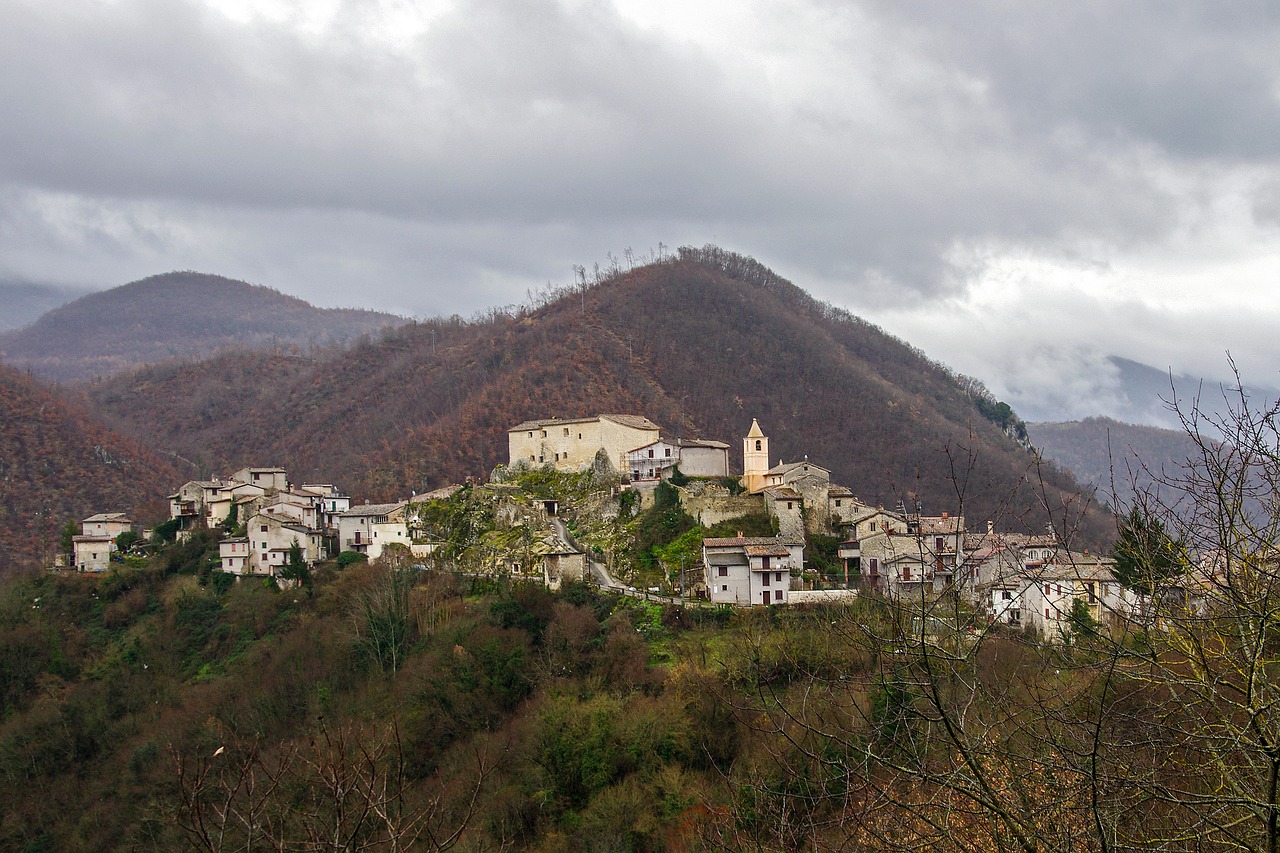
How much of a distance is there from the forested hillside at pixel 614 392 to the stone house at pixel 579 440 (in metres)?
26.7

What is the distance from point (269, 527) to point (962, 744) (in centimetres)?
5061

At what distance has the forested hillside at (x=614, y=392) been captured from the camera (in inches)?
3565

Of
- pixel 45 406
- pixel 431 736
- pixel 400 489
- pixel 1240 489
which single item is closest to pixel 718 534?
pixel 431 736

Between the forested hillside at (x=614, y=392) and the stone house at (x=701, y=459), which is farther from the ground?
the forested hillside at (x=614, y=392)

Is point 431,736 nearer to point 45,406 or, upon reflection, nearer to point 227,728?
point 227,728

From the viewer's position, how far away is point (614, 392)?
98062 millimetres

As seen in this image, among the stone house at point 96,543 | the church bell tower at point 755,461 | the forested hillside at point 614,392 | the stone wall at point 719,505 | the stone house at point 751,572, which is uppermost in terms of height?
the forested hillside at point 614,392

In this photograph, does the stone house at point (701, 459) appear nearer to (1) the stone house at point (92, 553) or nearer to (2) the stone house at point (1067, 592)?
(2) the stone house at point (1067, 592)

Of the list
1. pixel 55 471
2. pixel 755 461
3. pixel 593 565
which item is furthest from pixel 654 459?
pixel 55 471

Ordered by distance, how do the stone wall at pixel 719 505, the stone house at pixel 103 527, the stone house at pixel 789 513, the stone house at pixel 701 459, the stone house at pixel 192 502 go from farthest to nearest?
the stone house at pixel 192 502 < the stone house at pixel 103 527 < the stone house at pixel 701 459 < the stone wall at pixel 719 505 < the stone house at pixel 789 513

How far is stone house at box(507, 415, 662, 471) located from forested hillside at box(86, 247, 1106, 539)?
26705 mm

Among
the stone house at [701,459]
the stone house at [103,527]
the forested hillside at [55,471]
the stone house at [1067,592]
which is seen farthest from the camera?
the forested hillside at [55,471]

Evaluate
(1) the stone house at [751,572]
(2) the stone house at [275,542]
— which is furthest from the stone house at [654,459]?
(2) the stone house at [275,542]

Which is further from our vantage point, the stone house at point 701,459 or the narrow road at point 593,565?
the stone house at point 701,459
